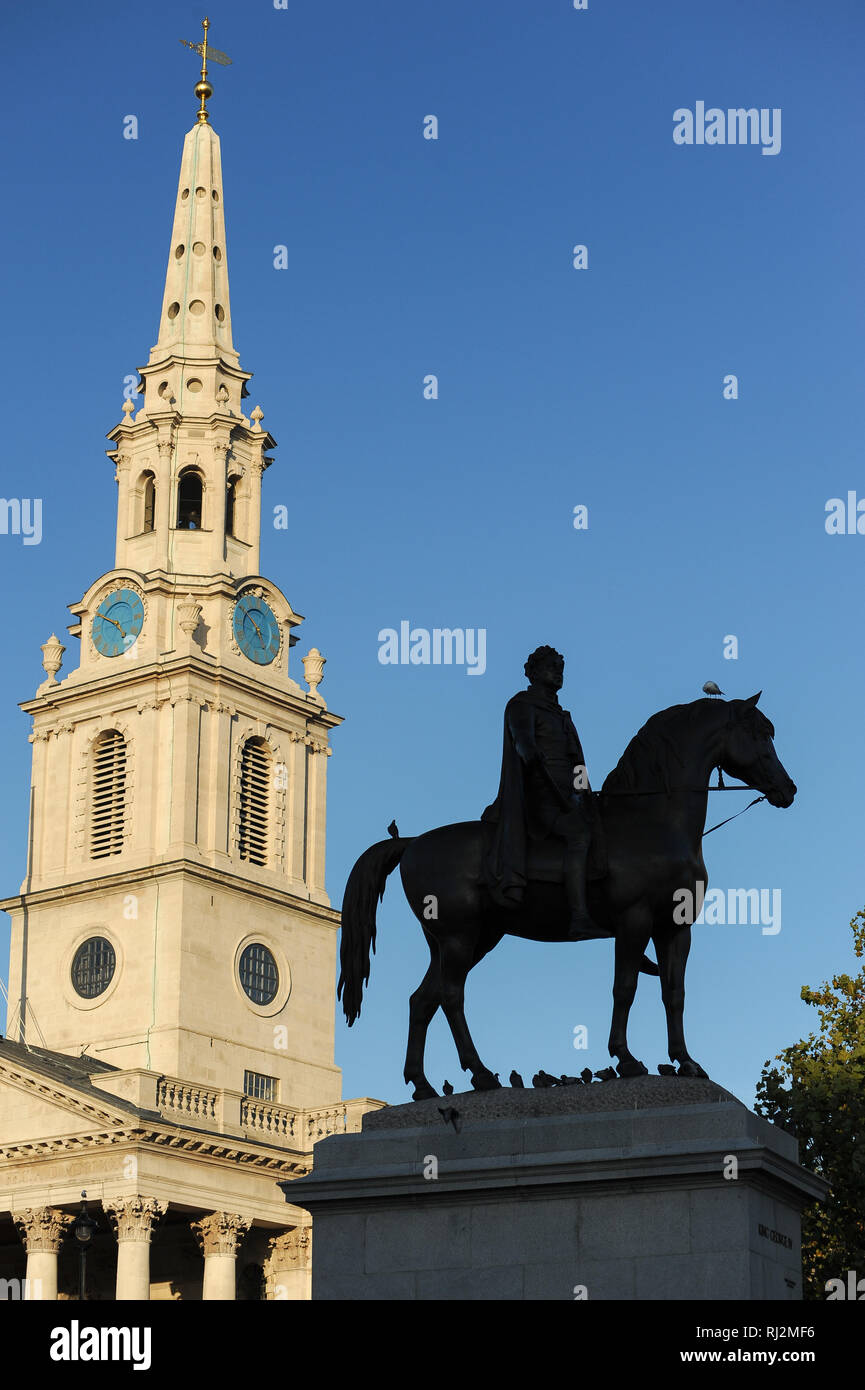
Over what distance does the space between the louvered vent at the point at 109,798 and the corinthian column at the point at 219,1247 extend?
1546 cm

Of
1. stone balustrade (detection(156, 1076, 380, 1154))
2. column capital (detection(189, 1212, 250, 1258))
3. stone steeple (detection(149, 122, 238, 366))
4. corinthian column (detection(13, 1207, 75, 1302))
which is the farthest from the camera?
stone steeple (detection(149, 122, 238, 366))

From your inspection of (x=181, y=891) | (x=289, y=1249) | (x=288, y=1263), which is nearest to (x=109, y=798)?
(x=181, y=891)

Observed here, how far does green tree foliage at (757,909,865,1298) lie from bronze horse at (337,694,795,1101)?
76.9ft

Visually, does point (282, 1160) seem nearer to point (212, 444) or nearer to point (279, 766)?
point (279, 766)

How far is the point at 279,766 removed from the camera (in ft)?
257

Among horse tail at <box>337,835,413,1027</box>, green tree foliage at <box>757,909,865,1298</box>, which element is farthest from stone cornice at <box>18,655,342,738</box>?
horse tail at <box>337,835,413,1027</box>

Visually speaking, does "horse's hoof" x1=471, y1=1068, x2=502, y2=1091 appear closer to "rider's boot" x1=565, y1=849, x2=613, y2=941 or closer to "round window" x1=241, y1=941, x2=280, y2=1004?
"rider's boot" x1=565, y1=849, x2=613, y2=941

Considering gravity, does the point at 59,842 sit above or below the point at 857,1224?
above

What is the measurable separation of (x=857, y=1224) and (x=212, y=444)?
44.5m

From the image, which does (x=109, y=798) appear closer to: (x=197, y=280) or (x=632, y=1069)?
(x=197, y=280)

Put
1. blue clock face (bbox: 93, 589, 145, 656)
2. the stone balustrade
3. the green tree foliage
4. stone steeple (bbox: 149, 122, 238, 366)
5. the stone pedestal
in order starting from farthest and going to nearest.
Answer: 1. stone steeple (bbox: 149, 122, 238, 366)
2. blue clock face (bbox: 93, 589, 145, 656)
3. the stone balustrade
4. the green tree foliage
5. the stone pedestal

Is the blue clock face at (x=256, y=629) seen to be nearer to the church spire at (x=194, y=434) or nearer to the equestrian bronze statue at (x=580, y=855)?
the church spire at (x=194, y=434)

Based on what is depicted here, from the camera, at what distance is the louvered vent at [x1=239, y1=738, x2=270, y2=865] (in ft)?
250
